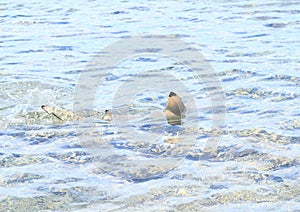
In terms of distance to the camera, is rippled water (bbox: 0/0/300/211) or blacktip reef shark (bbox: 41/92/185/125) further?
blacktip reef shark (bbox: 41/92/185/125)

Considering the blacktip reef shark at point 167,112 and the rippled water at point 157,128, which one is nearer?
the rippled water at point 157,128

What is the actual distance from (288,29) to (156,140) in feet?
19.8

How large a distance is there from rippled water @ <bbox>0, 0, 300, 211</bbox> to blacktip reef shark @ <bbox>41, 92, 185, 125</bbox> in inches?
4.3

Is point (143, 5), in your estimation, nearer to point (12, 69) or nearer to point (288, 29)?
point (288, 29)

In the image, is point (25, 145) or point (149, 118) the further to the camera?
point (149, 118)

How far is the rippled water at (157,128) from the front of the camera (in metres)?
5.38

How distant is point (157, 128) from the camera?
23.6ft

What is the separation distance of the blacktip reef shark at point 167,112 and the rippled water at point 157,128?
0.11 meters

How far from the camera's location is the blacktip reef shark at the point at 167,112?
298 inches

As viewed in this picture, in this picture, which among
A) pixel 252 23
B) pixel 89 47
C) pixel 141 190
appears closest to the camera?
pixel 141 190

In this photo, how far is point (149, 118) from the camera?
24.8 ft

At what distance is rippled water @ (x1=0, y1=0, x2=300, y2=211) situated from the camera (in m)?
5.38

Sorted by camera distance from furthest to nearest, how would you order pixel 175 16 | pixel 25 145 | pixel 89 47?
pixel 175 16
pixel 89 47
pixel 25 145

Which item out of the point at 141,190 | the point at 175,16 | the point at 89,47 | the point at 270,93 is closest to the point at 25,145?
the point at 141,190
